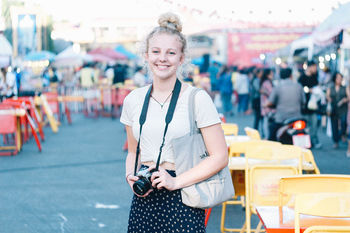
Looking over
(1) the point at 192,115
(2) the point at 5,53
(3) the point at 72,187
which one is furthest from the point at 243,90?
(1) the point at 192,115

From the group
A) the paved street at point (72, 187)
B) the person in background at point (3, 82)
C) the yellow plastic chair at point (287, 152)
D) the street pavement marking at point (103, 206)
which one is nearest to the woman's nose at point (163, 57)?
the yellow plastic chair at point (287, 152)

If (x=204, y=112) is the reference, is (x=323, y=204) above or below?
below

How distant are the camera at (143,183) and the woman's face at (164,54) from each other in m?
0.48

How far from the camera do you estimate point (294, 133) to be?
9.02m

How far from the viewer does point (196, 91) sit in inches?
105

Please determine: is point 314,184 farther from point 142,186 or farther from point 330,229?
point 142,186

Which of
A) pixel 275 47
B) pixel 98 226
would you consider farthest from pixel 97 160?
pixel 275 47

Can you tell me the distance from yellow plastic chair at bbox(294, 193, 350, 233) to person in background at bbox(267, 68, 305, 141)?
6.65 metres

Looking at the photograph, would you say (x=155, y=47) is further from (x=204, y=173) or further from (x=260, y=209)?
(x=260, y=209)

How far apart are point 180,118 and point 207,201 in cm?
41

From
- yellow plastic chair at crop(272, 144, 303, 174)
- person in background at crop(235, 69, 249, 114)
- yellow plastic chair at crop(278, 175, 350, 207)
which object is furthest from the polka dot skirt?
person in background at crop(235, 69, 249, 114)

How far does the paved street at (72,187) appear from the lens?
6.13 meters

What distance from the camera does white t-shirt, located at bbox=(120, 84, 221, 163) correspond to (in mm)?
2617

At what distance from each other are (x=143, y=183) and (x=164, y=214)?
0.25 meters
